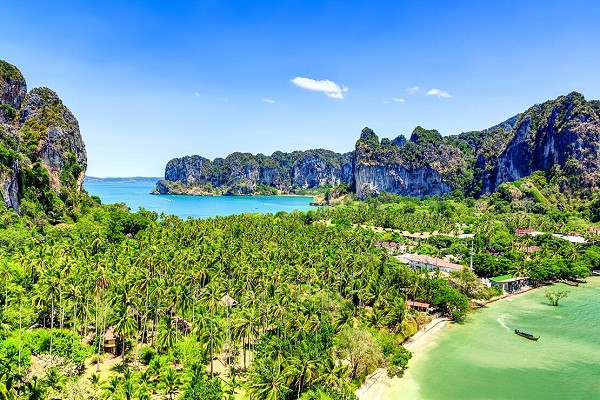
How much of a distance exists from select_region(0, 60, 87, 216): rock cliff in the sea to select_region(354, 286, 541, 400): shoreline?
303ft

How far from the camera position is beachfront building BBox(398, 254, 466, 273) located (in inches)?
3314

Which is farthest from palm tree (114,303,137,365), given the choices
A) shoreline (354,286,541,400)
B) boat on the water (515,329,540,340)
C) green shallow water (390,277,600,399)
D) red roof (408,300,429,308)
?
boat on the water (515,329,540,340)

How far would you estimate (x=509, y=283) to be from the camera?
79.2 meters

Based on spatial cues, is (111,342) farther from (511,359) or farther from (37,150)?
(37,150)

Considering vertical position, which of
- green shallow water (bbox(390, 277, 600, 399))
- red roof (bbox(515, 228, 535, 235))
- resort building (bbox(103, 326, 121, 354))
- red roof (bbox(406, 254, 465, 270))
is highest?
red roof (bbox(515, 228, 535, 235))

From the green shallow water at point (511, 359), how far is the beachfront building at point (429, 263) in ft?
48.9

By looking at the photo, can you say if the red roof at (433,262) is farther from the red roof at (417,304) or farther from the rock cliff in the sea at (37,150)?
the rock cliff in the sea at (37,150)

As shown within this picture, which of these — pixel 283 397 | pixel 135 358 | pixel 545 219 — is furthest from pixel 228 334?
pixel 545 219

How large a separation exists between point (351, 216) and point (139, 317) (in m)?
113

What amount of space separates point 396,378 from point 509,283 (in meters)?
44.4

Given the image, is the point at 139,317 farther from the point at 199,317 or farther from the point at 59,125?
the point at 59,125

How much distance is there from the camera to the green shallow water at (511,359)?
141 ft

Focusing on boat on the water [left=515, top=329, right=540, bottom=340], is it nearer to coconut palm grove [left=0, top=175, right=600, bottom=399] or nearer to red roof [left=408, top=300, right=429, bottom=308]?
coconut palm grove [left=0, top=175, right=600, bottom=399]

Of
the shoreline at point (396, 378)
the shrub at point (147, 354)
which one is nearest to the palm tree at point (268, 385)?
the shoreline at point (396, 378)
